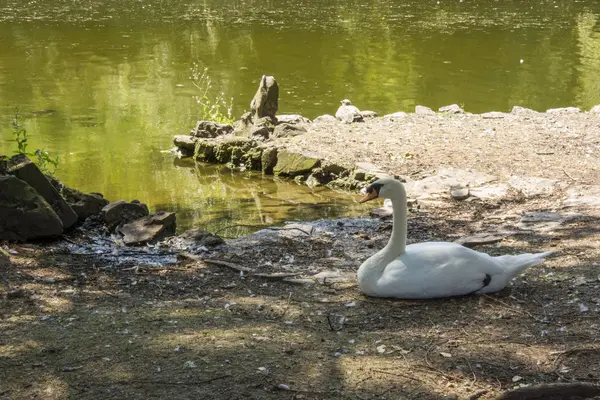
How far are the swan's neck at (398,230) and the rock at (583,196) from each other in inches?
114

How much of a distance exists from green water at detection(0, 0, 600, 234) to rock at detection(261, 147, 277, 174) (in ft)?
0.83

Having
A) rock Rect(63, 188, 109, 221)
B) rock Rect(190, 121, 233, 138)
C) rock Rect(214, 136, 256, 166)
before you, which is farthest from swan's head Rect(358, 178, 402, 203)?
rock Rect(190, 121, 233, 138)

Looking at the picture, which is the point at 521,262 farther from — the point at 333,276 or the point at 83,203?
the point at 83,203

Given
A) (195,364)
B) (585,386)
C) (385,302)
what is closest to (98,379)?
(195,364)

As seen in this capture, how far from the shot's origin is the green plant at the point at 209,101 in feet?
42.2

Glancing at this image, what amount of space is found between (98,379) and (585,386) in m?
2.27

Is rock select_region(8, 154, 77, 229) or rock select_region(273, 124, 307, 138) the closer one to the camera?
rock select_region(8, 154, 77, 229)

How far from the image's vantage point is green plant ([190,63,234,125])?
12859 millimetres

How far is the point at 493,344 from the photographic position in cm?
416

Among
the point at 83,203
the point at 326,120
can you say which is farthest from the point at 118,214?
the point at 326,120

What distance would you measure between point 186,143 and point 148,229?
4355 mm

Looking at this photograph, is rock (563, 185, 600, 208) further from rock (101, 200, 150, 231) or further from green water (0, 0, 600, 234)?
rock (101, 200, 150, 231)

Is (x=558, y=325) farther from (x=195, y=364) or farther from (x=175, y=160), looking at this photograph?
(x=175, y=160)

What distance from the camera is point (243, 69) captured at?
17.9m
